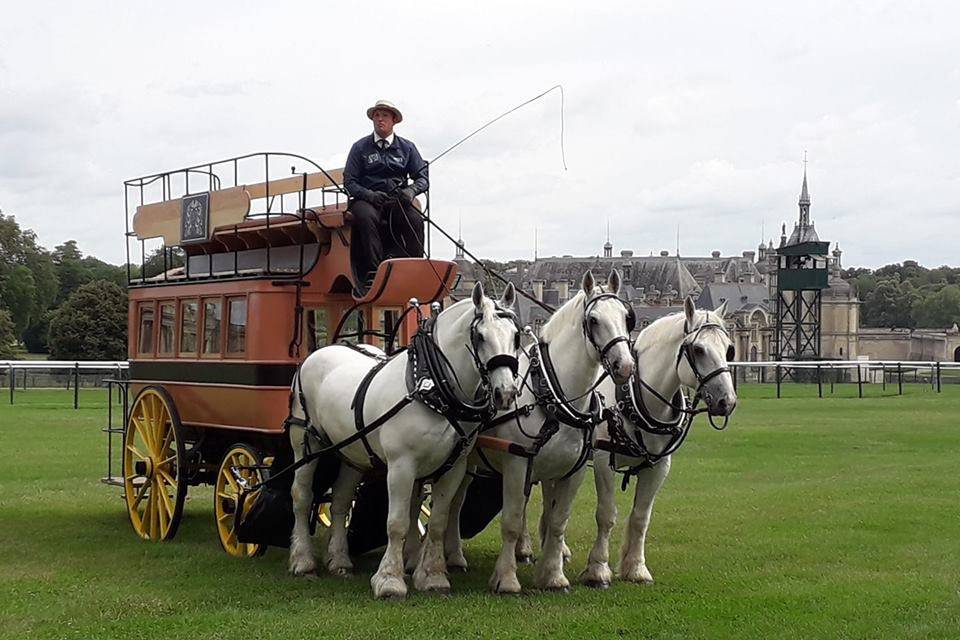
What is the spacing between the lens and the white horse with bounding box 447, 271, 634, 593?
845 centimetres

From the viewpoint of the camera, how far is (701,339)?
888 cm

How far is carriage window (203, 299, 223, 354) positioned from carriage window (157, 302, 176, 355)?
694 millimetres

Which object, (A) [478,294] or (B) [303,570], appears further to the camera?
(B) [303,570]

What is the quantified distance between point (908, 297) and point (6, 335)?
115 m

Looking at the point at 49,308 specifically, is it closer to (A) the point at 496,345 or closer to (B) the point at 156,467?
(B) the point at 156,467

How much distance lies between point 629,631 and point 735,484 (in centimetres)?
925

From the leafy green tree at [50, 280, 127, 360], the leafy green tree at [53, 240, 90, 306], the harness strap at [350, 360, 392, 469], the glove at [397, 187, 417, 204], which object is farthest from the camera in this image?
the leafy green tree at [53, 240, 90, 306]

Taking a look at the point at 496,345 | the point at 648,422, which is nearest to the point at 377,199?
the point at 496,345

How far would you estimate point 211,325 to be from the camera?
37.4 ft

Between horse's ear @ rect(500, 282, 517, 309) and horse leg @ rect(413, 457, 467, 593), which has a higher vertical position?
horse's ear @ rect(500, 282, 517, 309)

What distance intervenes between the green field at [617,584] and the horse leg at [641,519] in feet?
0.67

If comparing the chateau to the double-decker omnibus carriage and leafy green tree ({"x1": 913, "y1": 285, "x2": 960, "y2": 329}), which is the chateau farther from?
the double-decker omnibus carriage

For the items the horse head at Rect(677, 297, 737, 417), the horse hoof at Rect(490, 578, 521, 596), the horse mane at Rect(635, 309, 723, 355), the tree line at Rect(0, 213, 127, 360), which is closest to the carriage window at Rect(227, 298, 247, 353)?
the horse hoof at Rect(490, 578, 521, 596)

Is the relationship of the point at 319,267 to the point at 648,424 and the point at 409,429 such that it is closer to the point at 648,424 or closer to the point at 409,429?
the point at 409,429
